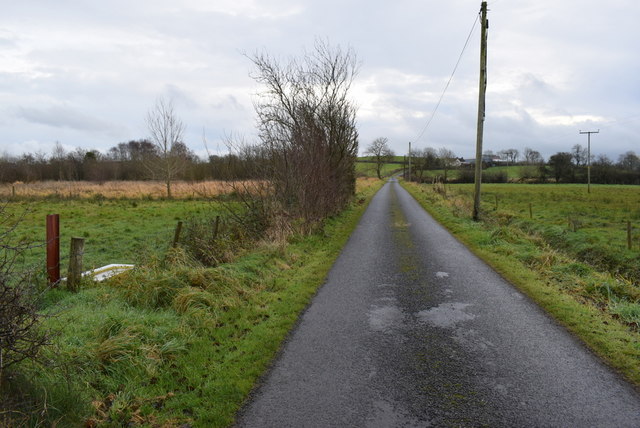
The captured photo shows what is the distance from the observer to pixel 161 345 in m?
4.89

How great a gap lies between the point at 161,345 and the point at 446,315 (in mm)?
4227

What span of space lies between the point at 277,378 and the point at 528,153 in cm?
14850

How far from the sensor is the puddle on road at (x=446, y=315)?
19.9 feet

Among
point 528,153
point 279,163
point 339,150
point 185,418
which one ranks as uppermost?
point 528,153

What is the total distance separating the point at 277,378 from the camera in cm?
438

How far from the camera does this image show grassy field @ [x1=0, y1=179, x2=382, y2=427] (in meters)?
3.58

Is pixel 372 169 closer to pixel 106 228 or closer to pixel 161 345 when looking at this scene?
pixel 106 228

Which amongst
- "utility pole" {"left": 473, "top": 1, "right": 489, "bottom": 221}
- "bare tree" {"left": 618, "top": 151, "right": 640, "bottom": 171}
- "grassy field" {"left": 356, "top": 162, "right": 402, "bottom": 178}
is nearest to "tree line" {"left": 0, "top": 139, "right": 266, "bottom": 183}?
"utility pole" {"left": 473, "top": 1, "right": 489, "bottom": 221}

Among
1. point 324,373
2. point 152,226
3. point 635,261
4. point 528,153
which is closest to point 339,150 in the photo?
point 152,226

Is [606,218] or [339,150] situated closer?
[339,150]

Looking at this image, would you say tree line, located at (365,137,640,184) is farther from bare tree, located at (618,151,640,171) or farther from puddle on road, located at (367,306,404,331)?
puddle on road, located at (367,306,404,331)

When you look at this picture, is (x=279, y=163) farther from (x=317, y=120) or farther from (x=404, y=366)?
(x=404, y=366)

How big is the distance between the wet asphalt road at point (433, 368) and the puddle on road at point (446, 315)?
0.02 meters

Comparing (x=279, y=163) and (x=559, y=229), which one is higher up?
(x=279, y=163)
